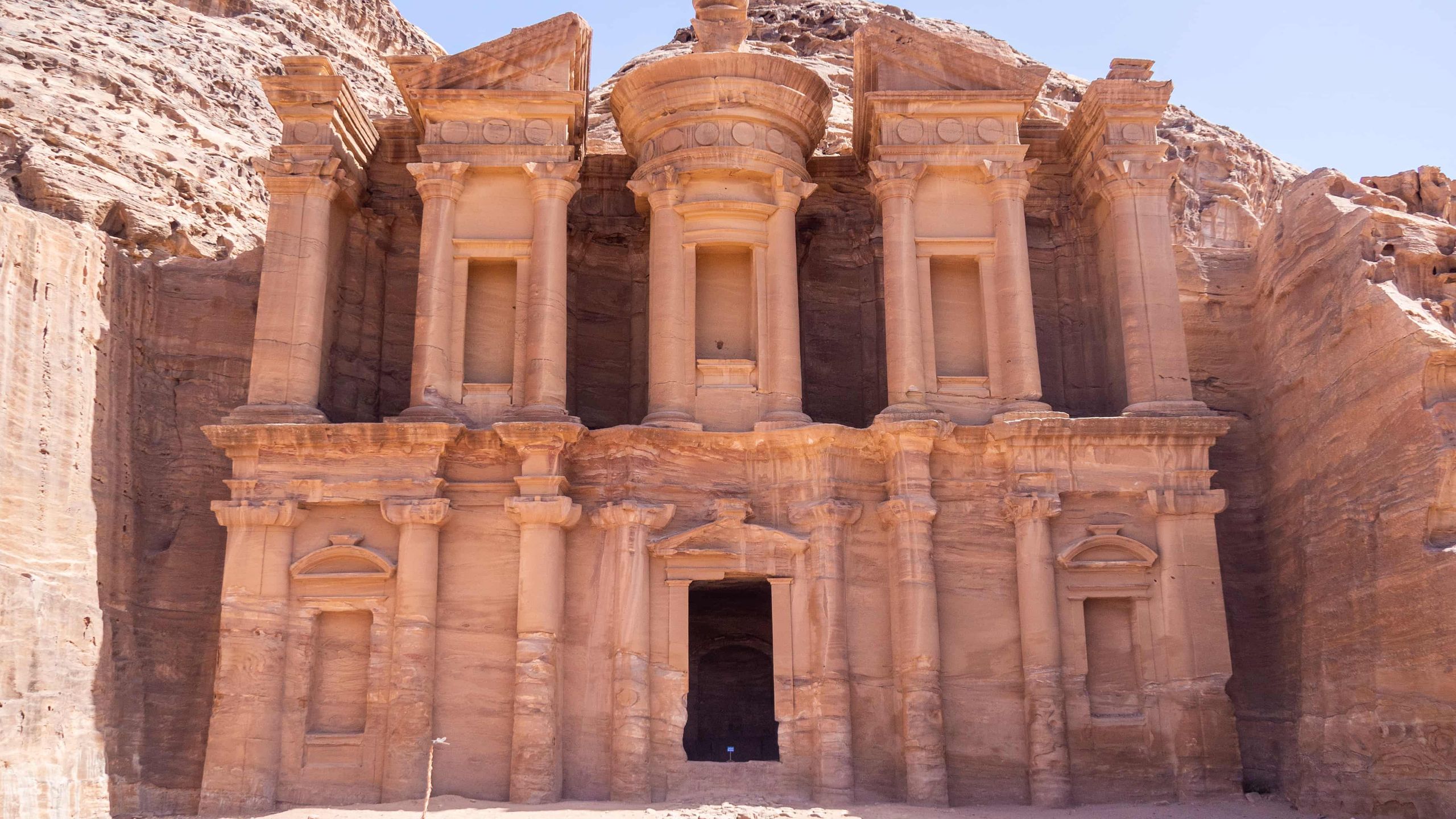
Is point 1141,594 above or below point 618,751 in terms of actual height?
above

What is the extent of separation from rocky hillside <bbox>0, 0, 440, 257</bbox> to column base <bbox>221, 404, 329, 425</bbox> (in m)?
5.41

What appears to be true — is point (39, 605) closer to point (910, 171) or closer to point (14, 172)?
point (14, 172)

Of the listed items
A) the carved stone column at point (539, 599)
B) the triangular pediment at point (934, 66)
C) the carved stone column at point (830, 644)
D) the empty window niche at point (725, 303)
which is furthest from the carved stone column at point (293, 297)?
the triangular pediment at point (934, 66)

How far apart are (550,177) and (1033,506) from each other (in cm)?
829

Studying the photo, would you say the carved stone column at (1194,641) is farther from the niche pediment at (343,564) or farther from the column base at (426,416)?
the niche pediment at (343,564)

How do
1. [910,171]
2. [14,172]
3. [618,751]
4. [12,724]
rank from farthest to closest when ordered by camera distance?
[14,172]
[910,171]
[618,751]
[12,724]

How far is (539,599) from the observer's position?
58.2 ft

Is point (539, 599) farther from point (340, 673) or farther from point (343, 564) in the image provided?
point (340, 673)

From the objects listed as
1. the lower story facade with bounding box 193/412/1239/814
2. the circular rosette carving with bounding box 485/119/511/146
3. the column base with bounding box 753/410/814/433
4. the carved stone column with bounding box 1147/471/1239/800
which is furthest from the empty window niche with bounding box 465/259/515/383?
the carved stone column with bounding box 1147/471/1239/800

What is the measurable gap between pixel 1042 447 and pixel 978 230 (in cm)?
353

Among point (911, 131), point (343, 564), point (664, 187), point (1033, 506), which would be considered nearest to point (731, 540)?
point (1033, 506)

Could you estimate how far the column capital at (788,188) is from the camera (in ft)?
65.6

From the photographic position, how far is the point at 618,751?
1730 centimetres

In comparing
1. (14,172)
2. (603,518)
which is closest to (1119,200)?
(603,518)
